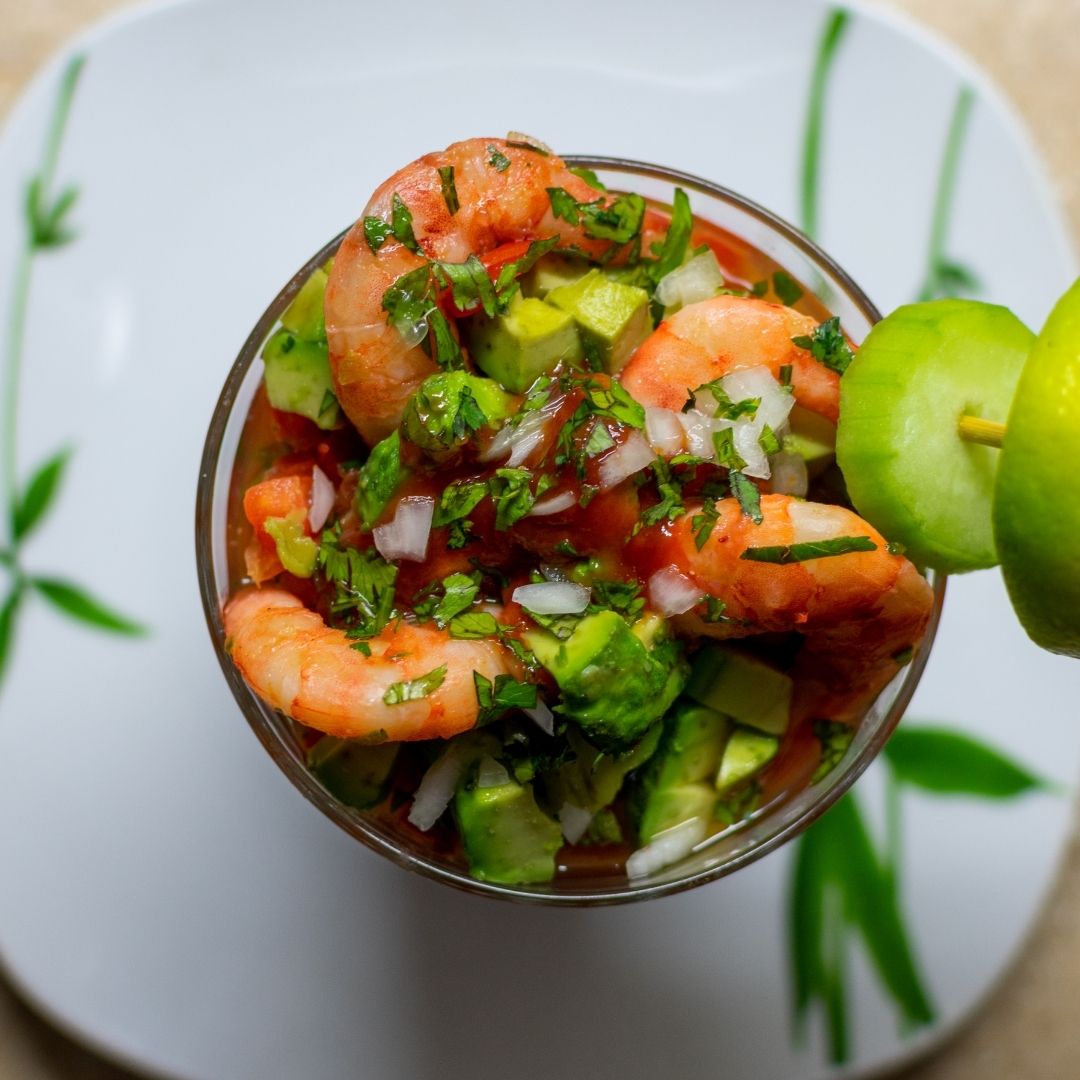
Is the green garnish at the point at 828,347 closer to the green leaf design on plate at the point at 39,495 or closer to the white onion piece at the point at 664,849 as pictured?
the white onion piece at the point at 664,849

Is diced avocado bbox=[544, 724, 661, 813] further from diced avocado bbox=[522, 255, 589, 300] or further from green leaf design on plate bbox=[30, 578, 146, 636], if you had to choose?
green leaf design on plate bbox=[30, 578, 146, 636]

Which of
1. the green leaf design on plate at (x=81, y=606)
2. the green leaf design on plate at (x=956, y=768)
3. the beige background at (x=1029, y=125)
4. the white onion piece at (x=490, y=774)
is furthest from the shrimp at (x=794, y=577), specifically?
the beige background at (x=1029, y=125)


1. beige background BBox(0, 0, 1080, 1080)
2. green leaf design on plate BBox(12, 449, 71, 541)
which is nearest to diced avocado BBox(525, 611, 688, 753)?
green leaf design on plate BBox(12, 449, 71, 541)

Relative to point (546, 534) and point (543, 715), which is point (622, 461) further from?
point (543, 715)

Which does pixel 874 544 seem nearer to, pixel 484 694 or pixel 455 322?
pixel 484 694

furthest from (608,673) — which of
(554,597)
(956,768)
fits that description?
(956,768)
